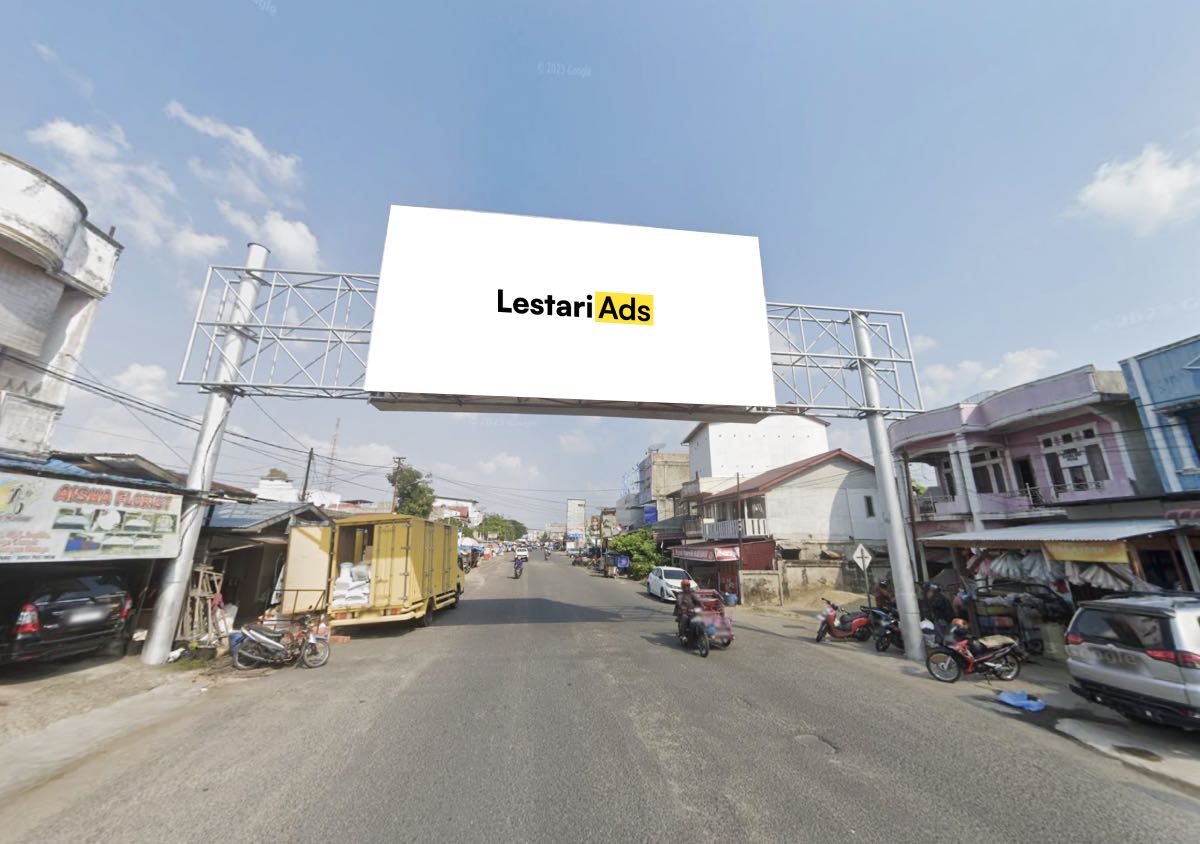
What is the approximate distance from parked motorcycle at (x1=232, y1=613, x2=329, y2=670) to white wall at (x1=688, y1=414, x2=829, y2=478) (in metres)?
33.1

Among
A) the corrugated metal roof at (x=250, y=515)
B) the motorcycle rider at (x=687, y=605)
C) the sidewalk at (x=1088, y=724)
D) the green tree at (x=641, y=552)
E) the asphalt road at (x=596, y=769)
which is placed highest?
Result: the corrugated metal roof at (x=250, y=515)

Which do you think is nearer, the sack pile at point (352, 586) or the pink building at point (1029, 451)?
the sack pile at point (352, 586)

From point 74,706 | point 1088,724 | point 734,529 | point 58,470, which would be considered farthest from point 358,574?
point 734,529

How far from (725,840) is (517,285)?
1052 cm

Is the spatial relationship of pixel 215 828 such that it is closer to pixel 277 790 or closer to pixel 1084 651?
pixel 277 790

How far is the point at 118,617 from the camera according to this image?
8.67 m

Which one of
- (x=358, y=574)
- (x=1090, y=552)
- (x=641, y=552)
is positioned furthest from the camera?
(x=641, y=552)

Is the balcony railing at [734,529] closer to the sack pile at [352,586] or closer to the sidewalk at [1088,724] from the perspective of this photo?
the sidewalk at [1088,724]

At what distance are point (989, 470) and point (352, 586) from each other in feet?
82.3

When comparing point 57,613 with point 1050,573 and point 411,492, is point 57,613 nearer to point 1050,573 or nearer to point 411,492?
point 1050,573

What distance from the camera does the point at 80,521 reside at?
7.96 m

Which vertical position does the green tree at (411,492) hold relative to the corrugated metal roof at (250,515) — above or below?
above

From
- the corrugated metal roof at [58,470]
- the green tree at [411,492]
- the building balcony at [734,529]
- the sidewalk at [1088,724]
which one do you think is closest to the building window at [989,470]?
the building balcony at [734,529]

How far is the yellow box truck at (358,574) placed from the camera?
11758 mm
